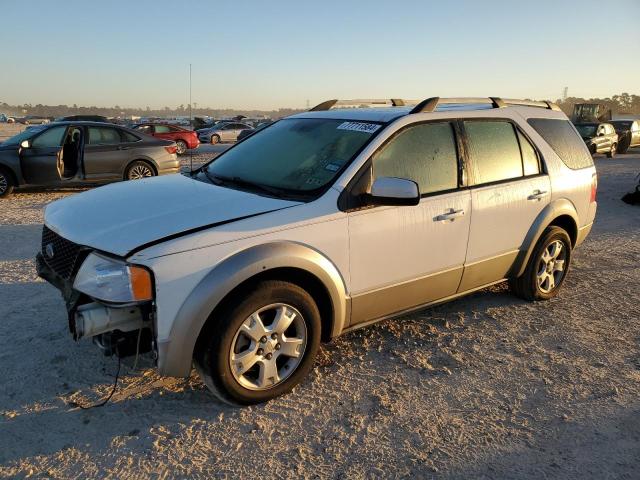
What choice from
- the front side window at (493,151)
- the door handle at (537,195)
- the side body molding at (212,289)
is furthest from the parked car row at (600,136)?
the side body molding at (212,289)

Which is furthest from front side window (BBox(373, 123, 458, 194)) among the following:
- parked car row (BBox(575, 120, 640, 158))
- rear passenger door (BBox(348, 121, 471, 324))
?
parked car row (BBox(575, 120, 640, 158))

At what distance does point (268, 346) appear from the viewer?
3.00 meters

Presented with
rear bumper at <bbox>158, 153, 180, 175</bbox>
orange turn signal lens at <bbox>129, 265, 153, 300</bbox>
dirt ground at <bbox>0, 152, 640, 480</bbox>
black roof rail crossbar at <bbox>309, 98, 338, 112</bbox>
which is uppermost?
black roof rail crossbar at <bbox>309, 98, 338, 112</bbox>

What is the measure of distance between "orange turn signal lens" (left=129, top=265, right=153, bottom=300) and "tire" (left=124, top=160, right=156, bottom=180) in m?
8.49

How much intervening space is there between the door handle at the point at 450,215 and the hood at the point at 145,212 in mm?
1133

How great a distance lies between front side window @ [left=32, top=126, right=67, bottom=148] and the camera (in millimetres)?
9656

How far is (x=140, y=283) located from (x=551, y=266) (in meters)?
3.78

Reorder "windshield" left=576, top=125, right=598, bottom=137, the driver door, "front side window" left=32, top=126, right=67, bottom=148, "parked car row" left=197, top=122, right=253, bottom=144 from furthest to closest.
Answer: "parked car row" left=197, top=122, right=253, bottom=144 → "windshield" left=576, top=125, right=598, bottom=137 → "front side window" left=32, top=126, right=67, bottom=148 → the driver door

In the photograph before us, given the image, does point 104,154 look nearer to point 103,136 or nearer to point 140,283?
point 103,136

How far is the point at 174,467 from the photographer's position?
2521 mm

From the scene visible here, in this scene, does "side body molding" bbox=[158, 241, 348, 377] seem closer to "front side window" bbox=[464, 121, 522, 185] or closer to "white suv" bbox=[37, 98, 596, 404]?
"white suv" bbox=[37, 98, 596, 404]

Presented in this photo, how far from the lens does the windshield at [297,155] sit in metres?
3.39

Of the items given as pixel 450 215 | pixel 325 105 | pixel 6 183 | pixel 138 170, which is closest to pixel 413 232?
pixel 450 215

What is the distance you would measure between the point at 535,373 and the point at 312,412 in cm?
161
